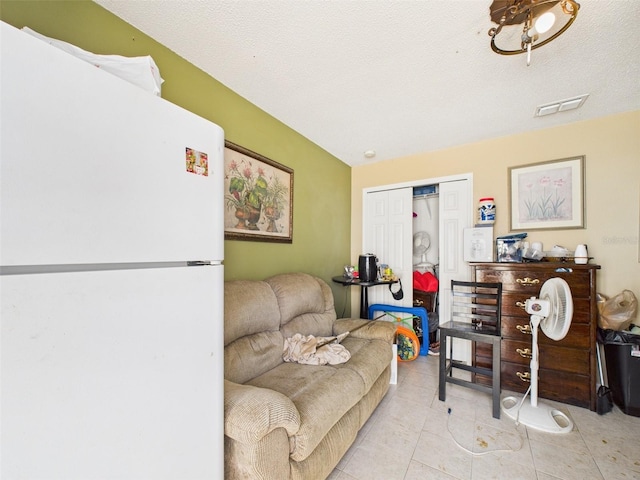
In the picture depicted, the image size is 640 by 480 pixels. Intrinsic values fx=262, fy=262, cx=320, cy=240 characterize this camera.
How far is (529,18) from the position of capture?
1379mm

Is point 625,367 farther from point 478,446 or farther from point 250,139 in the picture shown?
point 250,139

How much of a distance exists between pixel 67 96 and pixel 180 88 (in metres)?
1.42

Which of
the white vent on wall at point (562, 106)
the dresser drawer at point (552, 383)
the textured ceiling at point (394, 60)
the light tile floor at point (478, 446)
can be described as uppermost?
the textured ceiling at point (394, 60)

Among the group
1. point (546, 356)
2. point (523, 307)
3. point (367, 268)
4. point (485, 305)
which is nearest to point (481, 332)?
point (485, 305)

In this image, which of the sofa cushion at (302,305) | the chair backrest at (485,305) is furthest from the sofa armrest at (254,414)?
the chair backrest at (485,305)

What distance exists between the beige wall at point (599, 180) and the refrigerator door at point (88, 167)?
3097mm

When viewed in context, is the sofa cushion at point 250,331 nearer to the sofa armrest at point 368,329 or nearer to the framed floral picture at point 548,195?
the sofa armrest at point 368,329

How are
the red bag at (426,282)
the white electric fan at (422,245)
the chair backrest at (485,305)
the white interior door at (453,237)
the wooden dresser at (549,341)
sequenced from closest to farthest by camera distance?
the wooden dresser at (549,341) < the chair backrest at (485,305) < the white interior door at (453,237) < the red bag at (426,282) < the white electric fan at (422,245)

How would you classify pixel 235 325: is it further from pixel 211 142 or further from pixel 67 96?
pixel 67 96

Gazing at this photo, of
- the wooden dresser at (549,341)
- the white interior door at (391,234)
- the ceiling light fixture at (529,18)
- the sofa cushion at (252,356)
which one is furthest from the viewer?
the white interior door at (391,234)

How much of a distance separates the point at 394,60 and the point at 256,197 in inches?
56.7

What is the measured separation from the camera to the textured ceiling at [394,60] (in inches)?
56.1

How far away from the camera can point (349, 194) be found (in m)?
3.81

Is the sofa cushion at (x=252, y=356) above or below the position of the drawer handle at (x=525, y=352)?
above
